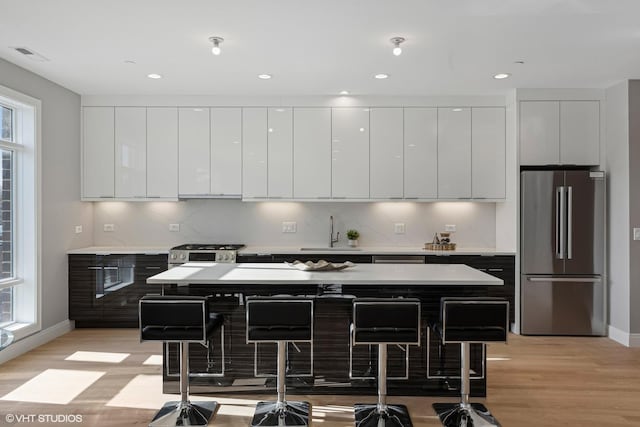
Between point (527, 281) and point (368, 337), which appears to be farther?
point (527, 281)

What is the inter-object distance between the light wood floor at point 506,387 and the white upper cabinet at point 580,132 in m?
2.00

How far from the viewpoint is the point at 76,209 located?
18.1 feet

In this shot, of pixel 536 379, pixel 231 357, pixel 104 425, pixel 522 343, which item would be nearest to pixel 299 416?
pixel 231 357

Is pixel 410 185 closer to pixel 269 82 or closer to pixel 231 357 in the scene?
pixel 269 82

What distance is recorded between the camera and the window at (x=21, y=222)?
15.0 ft

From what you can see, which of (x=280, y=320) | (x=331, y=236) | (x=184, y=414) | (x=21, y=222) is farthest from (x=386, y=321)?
(x=21, y=222)

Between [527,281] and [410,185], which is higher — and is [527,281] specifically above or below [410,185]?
below

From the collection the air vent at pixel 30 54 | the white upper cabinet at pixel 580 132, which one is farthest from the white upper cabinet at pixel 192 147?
the white upper cabinet at pixel 580 132

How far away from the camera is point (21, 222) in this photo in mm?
4668

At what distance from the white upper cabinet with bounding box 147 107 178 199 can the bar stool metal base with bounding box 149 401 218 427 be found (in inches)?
119

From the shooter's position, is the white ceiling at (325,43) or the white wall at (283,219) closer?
the white ceiling at (325,43)

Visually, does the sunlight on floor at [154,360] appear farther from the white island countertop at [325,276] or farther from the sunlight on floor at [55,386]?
the white island countertop at [325,276]

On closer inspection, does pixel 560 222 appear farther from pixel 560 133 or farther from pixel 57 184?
pixel 57 184

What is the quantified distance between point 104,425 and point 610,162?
5390 millimetres
